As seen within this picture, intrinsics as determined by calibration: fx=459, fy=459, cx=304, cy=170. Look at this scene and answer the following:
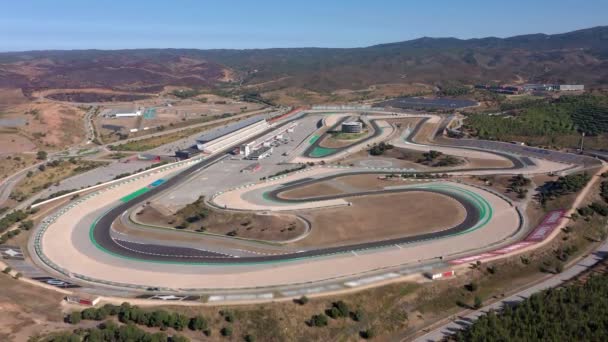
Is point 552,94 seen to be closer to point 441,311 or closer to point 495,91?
point 495,91

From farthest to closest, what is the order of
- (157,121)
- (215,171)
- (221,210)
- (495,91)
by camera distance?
(495,91) < (157,121) < (215,171) < (221,210)

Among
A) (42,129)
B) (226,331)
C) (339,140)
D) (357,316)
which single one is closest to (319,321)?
(357,316)

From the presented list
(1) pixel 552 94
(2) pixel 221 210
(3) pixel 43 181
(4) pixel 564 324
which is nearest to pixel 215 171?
(2) pixel 221 210

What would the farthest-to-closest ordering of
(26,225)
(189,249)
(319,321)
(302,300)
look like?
(26,225)
(189,249)
(302,300)
(319,321)

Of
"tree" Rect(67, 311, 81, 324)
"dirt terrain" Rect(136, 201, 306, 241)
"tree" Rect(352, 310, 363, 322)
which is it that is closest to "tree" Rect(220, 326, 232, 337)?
"tree" Rect(352, 310, 363, 322)

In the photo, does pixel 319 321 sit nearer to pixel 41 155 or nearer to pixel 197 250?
pixel 197 250

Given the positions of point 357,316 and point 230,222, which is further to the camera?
point 230,222

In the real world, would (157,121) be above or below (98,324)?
above
